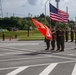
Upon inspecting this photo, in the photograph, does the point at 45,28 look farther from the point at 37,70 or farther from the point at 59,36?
the point at 37,70

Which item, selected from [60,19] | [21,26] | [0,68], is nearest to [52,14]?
[60,19]

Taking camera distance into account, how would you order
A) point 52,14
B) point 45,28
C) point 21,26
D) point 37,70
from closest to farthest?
point 37,70, point 45,28, point 52,14, point 21,26

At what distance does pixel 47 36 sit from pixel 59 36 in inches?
39.8

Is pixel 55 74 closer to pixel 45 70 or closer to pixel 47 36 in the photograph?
pixel 45 70

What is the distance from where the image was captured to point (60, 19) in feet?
86.4

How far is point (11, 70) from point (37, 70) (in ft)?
3.31

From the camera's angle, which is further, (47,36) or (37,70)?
(47,36)

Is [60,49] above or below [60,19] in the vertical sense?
below

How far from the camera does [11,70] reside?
510 inches

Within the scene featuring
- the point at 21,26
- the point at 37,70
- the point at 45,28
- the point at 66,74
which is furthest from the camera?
the point at 21,26

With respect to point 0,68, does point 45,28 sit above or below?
above

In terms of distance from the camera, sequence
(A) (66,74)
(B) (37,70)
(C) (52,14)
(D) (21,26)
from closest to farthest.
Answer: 1. (A) (66,74)
2. (B) (37,70)
3. (C) (52,14)
4. (D) (21,26)

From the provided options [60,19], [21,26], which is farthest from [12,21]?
[60,19]

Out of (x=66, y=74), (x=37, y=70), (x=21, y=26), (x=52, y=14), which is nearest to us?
(x=66, y=74)
